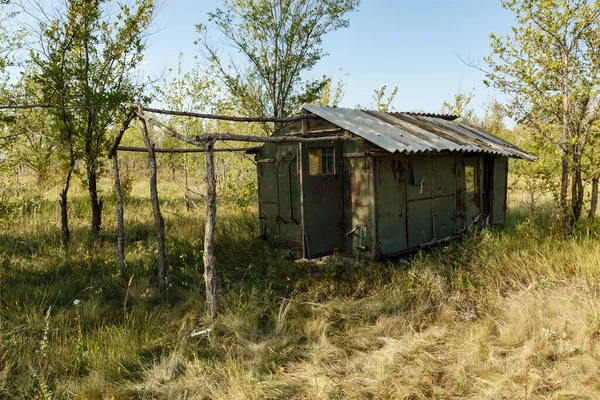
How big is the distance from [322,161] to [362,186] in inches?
33.9

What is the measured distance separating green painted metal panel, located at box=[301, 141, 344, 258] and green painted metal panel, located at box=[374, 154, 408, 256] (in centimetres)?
75

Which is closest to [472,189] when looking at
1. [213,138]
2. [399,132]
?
[399,132]

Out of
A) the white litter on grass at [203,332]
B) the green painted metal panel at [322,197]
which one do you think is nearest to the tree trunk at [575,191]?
the green painted metal panel at [322,197]

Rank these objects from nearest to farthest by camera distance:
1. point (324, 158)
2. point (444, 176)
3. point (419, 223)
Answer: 1. point (324, 158)
2. point (419, 223)
3. point (444, 176)

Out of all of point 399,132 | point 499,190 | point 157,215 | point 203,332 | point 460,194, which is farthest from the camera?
point 499,190

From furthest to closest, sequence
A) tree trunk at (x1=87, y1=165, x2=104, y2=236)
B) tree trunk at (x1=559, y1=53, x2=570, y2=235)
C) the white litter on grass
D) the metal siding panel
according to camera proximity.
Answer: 1. tree trunk at (x1=87, y1=165, x2=104, y2=236)
2. the metal siding panel
3. tree trunk at (x1=559, y1=53, x2=570, y2=235)
4. the white litter on grass

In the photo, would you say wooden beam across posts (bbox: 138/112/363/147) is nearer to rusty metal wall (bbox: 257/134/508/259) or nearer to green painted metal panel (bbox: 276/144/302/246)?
rusty metal wall (bbox: 257/134/508/259)

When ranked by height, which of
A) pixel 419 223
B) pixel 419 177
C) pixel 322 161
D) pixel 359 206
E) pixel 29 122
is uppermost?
pixel 29 122

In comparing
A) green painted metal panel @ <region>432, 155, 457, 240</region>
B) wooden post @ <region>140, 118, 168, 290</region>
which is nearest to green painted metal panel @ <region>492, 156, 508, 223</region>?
green painted metal panel @ <region>432, 155, 457, 240</region>

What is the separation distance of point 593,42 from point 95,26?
32.9ft

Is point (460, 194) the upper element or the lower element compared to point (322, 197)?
lower

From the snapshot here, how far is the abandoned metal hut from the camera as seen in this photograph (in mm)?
7152

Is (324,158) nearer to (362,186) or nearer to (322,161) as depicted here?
(322,161)

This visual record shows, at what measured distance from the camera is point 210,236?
513cm
